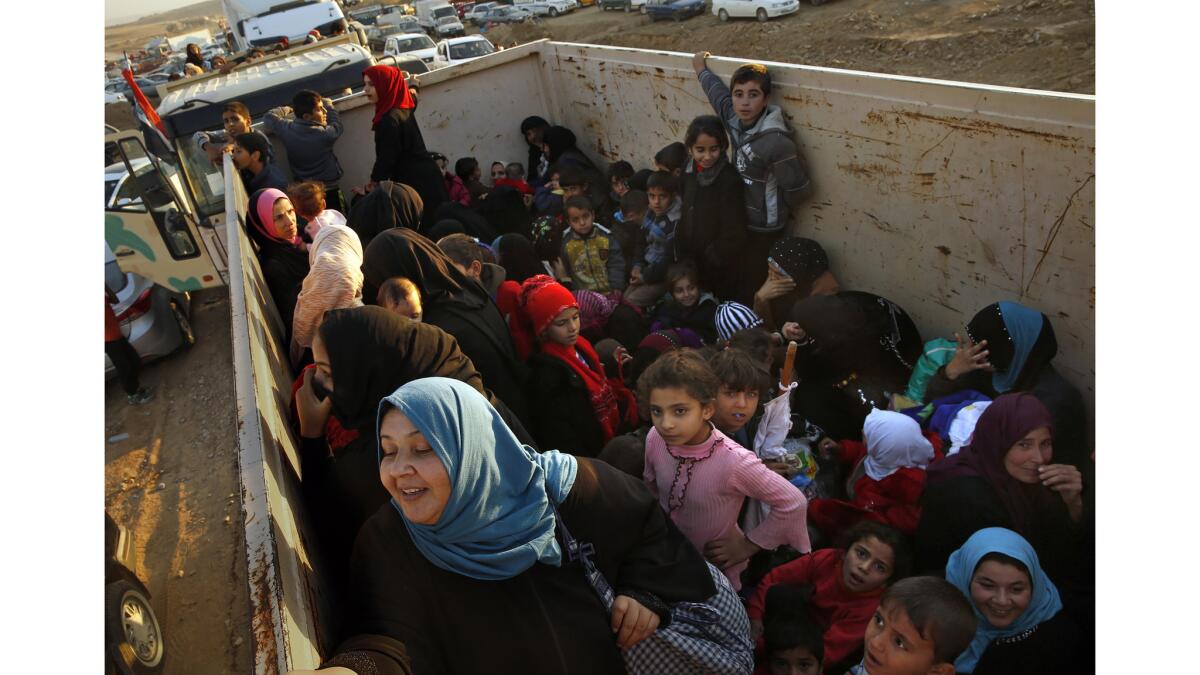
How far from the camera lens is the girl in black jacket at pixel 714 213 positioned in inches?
166

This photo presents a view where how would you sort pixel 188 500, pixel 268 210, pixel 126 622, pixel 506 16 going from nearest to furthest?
pixel 126 622, pixel 268 210, pixel 188 500, pixel 506 16

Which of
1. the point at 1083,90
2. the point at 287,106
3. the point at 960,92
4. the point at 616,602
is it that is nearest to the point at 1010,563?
the point at 616,602

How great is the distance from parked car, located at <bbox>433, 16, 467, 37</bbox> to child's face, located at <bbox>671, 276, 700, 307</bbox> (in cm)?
2926

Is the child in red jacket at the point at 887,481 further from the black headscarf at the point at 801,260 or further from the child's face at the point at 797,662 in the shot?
the black headscarf at the point at 801,260

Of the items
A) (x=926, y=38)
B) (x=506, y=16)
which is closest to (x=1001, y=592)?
(x=926, y=38)

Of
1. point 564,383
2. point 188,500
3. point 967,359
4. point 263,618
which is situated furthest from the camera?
point 188,500

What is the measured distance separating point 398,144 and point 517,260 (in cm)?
177

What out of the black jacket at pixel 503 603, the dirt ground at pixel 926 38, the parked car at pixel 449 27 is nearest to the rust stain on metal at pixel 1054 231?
the black jacket at pixel 503 603

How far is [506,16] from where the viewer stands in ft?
103

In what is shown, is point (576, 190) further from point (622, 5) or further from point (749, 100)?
point (622, 5)

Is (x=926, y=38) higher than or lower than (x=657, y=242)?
higher

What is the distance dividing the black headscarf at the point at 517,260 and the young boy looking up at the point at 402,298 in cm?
158

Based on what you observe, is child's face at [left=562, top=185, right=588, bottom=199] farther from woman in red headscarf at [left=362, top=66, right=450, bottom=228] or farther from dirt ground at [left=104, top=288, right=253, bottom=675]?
dirt ground at [left=104, top=288, right=253, bottom=675]

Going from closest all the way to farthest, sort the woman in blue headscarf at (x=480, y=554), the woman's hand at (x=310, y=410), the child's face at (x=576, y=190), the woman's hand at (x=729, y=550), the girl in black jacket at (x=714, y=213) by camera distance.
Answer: the woman in blue headscarf at (x=480, y=554), the woman's hand at (x=729, y=550), the woman's hand at (x=310, y=410), the girl in black jacket at (x=714, y=213), the child's face at (x=576, y=190)
